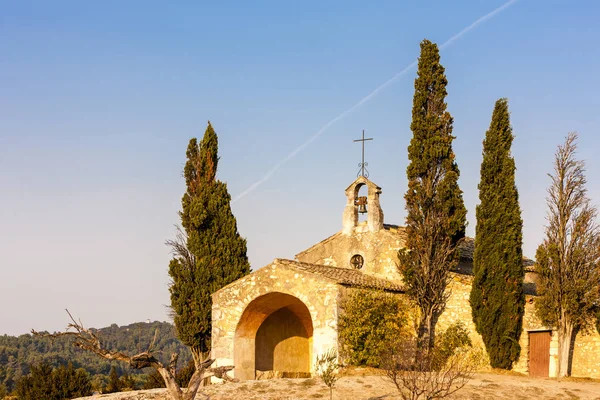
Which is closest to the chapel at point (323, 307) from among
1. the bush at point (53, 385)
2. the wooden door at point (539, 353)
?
the wooden door at point (539, 353)

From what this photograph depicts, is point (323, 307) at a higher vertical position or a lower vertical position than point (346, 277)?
lower

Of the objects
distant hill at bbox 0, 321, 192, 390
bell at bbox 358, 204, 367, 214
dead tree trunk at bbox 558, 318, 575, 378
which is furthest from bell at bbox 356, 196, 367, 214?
distant hill at bbox 0, 321, 192, 390

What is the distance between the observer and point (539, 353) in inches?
1089

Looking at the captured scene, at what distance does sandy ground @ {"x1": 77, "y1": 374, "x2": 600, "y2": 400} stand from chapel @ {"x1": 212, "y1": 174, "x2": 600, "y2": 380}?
2733mm

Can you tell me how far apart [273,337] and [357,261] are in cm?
463

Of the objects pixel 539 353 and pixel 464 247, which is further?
pixel 464 247

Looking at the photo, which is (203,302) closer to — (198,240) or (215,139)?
(198,240)

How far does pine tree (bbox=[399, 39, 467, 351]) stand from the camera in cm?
2753

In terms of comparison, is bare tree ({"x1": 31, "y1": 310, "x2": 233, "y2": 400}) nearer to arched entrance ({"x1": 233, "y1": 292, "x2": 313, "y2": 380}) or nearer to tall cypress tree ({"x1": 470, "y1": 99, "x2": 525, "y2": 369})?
arched entrance ({"x1": 233, "y1": 292, "x2": 313, "y2": 380})

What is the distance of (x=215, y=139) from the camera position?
32844 mm

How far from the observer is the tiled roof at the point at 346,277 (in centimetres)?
2661

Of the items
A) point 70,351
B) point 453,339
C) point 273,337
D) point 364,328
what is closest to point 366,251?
point 273,337

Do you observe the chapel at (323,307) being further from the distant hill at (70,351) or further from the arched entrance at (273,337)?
the distant hill at (70,351)

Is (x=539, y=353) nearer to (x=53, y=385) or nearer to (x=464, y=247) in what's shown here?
(x=464, y=247)
